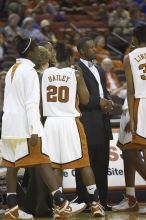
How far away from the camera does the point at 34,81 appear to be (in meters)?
7.67

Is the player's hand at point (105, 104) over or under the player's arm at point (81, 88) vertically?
under

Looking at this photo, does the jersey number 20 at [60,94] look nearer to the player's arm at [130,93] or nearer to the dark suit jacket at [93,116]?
the dark suit jacket at [93,116]

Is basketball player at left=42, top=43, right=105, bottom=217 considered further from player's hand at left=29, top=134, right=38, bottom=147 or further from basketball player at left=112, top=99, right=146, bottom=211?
basketball player at left=112, top=99, right=146, bottom=211

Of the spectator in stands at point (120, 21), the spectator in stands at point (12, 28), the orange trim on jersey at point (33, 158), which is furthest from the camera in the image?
the spectator in stands at point (120, 21)

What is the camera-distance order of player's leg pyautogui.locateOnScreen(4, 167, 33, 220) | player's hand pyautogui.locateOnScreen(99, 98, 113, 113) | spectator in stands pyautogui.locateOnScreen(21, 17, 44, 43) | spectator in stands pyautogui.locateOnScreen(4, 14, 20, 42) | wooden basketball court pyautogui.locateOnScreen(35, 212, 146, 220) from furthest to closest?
1. spectator in stands pyautogui.locateOnScreen(4, 14, 20, 42)
2. spectator in stands pyautogui.locateOnScreen(21, 17, 44, 43)
3. player's hand pyautogui.locateOnScreen(99, 98, 113, 113)
4. wooden basketball court pyautogui.locateOnScreen(35, 212, 146, 220)
5. player's leg pyautogui.locateOnScreen(4, 167, 33, 220)

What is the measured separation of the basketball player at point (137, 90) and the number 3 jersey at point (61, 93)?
1.90 ft

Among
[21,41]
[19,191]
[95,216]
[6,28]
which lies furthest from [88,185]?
[6,28]

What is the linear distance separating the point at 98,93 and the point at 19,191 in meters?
1.38

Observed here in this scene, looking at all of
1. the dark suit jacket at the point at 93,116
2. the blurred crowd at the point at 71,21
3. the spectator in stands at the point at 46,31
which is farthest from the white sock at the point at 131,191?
the spectator in stands at the point at 46,31

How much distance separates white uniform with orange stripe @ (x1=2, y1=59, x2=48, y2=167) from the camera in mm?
7570

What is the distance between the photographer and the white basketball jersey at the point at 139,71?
8109 millimetres

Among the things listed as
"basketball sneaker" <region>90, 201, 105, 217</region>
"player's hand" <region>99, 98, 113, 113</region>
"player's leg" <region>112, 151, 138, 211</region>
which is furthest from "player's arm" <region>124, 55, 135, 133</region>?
"basketball sneaker" <region>90, 201, 105, 217</region>

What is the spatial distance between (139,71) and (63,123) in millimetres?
978

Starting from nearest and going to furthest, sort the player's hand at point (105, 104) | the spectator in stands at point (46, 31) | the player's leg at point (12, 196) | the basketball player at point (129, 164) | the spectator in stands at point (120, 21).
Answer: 1. the player's leg at point (12, 196)
2. the player's hand at point (105, 104)
3. the basketball player at point (129, 164)
4. the spectator in stands at point (46, 31)
5. the spectator in stands at point (120, 21)
